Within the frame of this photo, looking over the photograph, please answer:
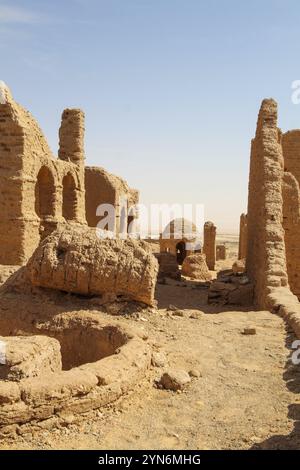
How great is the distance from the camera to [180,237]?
76.7 ft

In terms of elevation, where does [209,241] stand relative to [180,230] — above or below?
below

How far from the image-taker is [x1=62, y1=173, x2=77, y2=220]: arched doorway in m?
16.4

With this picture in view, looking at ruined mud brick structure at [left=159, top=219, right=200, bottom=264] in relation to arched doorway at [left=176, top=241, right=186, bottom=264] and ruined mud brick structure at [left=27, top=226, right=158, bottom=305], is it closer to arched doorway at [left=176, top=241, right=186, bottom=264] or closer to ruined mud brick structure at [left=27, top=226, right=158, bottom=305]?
arched doorway at [left=176, top=241, right=186, bottom=264]

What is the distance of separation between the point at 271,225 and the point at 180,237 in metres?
13.4

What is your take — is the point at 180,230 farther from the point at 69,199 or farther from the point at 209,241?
the point at 69,199

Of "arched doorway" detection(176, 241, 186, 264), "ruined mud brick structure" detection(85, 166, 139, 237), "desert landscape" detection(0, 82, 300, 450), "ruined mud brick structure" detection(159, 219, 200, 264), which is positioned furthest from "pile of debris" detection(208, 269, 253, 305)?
"arched doorway" detection(176, 241, 186, 264)

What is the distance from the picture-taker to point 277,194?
10.5 metres

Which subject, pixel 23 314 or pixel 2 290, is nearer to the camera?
pixel 23 314

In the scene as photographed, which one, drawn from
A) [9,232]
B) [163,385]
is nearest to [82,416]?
[163,385]

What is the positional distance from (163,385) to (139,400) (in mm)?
474

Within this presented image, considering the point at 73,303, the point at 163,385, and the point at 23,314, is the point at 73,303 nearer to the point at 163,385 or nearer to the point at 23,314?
the point at 23,314

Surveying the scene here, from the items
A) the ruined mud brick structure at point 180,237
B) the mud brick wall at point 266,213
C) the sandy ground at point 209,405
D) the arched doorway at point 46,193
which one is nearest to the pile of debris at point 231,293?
the mud brick wall at point 266,213

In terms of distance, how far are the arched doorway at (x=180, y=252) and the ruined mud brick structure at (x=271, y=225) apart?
38.3 ft

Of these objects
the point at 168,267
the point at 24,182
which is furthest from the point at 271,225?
the point at 24,182
